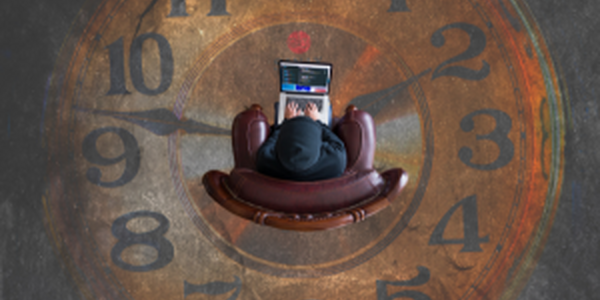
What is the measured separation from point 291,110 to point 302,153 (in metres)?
0.93

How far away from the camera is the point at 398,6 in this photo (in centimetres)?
304

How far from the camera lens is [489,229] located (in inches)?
120

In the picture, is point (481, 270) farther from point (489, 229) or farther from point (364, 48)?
point (364, 48)

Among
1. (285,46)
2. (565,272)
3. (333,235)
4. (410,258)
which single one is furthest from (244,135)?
(565,272)

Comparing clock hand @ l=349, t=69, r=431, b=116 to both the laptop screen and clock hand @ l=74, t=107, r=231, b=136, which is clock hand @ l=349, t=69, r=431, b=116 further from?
clock hand @ l=74, t=107, r=231, b=136

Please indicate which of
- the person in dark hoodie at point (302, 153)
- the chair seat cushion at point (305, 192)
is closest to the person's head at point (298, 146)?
the person in dark hoodie at point (302, 153)

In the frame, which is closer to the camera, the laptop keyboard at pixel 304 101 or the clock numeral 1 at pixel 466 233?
the laptop keyboard at pixel 304 101

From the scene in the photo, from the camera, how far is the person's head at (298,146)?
1.60 meters

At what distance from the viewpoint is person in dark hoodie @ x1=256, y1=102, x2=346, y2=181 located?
1.61 meters

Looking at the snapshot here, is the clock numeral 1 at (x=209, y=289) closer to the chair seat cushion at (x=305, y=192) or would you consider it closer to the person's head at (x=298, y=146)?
the chair seat cushion at (x=305, y=192)

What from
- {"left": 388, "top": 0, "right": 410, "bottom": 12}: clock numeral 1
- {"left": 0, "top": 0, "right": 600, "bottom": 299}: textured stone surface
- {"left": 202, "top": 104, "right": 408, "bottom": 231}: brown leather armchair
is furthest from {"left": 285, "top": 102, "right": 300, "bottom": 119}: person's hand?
{"left": 0, "top": 0, "right": 600, "bottom": 299}: textured stone surface

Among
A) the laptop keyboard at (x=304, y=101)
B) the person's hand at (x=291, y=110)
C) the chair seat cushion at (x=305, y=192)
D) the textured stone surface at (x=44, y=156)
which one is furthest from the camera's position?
the textured stone surface at (x=44, y=156)

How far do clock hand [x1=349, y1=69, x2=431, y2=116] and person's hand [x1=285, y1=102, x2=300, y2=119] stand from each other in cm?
72

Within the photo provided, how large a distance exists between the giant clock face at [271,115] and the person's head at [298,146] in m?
1.42
